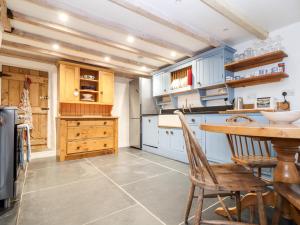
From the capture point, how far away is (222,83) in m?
3.16

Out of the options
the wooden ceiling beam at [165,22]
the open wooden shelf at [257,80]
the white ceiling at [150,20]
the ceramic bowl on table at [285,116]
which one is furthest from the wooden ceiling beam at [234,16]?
the ceramic bowl on table at [285,116]

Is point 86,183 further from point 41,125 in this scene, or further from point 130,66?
point 130,66

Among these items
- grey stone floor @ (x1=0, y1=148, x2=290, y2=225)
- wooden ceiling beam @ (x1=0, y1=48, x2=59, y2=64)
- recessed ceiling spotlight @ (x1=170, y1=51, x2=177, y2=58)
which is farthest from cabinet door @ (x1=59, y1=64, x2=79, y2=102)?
recessed ceiling spotlight @ (x1=170, y1=51, x2=177, y2=58)

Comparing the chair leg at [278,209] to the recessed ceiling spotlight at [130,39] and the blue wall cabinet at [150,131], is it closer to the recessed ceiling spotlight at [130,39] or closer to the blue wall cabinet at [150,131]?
the recessed ceiling spotlight at [130,39]

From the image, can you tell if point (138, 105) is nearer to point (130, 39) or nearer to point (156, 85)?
point (156, 85)

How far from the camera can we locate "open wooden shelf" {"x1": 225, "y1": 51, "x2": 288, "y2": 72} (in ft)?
8.50

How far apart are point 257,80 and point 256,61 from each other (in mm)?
323

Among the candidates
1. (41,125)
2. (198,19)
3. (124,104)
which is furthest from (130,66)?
(41,125)

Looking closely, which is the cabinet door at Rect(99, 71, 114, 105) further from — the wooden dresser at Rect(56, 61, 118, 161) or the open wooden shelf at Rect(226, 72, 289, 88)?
the open wooden shelf at Rect(226, 72, 289, 88)

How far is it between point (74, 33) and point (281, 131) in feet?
9.71

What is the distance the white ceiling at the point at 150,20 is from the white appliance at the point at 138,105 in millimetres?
1358

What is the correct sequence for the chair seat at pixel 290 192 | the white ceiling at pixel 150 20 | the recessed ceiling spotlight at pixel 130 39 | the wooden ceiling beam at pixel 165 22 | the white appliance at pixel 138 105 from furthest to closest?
the white appliance at pixel 138 105 < the recessed ceiling spotlight at pixel 130 39 < the white ceiling at pixel 150 20 < the wooden ceiling beam at pixel 165 22 < the chair seat at pixel 290 192

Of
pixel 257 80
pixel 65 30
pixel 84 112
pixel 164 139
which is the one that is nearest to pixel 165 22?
pixel 65 30

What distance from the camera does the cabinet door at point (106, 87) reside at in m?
4.15
